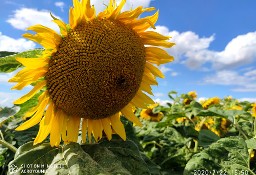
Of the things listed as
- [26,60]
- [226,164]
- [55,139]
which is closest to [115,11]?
[26,60]

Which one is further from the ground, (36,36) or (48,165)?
(36,36)

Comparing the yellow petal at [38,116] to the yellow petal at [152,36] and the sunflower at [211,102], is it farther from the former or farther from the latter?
the sunflower at [211,102]

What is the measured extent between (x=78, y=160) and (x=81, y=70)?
0.51 m

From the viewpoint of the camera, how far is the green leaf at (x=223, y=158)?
7.46 feet

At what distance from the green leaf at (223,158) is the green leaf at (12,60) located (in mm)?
1122

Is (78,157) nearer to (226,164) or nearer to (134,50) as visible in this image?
(134,50)

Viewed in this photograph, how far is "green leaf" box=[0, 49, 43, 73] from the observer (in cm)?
203

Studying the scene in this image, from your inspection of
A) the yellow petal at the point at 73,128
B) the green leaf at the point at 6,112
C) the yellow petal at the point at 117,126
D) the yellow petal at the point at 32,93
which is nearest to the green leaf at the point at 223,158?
the yellow petal at the point at 117,126

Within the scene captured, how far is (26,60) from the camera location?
2.07 meters

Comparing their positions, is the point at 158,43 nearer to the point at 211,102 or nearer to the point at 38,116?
the point at 38,116

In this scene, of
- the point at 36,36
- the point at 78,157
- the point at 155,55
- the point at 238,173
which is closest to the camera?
the point at 78,157

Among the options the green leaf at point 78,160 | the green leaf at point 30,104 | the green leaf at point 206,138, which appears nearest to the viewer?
the green leaf at point 78,160

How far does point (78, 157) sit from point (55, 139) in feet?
1.12

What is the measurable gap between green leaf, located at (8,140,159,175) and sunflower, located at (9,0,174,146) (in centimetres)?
10
